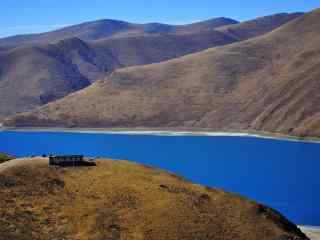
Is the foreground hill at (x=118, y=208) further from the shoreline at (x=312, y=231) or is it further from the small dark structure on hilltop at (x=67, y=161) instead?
the shoreline at (x=312, y=231)

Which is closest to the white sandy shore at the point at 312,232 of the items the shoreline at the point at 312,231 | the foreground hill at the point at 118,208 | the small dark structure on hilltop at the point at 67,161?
the shoreline at the point at 312,231

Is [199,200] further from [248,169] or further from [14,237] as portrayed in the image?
[248,169]

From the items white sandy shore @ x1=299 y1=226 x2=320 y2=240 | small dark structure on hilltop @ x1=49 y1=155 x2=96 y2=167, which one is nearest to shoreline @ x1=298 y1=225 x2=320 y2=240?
white sandy shore @ x1=299 y1=226 x2=320 y2=240

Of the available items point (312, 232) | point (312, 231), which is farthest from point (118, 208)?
point (312, 231)

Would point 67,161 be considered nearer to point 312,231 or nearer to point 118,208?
point 118,208

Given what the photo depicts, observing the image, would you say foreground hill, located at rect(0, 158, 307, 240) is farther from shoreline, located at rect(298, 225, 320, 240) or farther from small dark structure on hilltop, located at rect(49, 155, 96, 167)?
shoreline, located at rect(298, 225, 320, 240)
